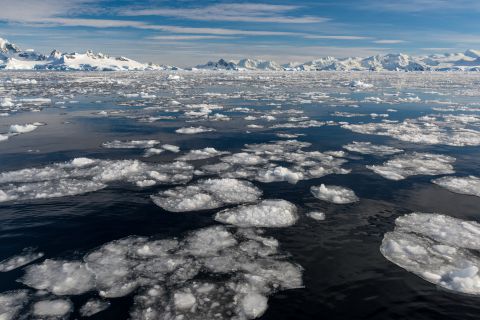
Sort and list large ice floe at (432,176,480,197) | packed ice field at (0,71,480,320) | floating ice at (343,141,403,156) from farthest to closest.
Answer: floating ice at (343,141,403,156)
large ice floe at (432,176,480,197)
packed ice field at (0,71,480,320)

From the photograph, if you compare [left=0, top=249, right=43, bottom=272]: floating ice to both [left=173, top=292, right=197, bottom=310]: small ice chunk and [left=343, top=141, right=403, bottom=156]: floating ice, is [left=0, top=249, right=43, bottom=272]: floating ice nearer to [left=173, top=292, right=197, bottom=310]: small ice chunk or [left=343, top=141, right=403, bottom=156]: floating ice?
[left=173, top=292, right=197, bottom=310]: small ice chunk

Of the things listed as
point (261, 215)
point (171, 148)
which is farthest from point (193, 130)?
point (261, 215)

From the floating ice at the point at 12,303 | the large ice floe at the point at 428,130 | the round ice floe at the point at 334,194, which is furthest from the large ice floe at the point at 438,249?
the large ice floe at the point at 428,130

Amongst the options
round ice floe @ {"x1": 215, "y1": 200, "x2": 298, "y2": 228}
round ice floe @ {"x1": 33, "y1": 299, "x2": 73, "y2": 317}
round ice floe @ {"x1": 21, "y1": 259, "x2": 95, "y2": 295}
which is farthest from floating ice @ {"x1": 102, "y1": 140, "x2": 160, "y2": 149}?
round ice floe @ {"x1": 33, "y1": 299, "x2": 73, "y2": 317}

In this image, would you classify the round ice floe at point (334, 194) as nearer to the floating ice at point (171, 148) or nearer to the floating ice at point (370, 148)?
the floating ice at point (370, 148)

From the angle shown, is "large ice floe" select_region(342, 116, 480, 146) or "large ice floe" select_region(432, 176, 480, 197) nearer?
"large ice floe" select_region(432, 176, 480, 197)

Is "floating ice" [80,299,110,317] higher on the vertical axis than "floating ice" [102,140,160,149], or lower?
lower

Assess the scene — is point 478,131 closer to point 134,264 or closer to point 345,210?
point 345,210

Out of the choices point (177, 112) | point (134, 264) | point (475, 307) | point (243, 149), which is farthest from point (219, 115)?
point (475, 307)
